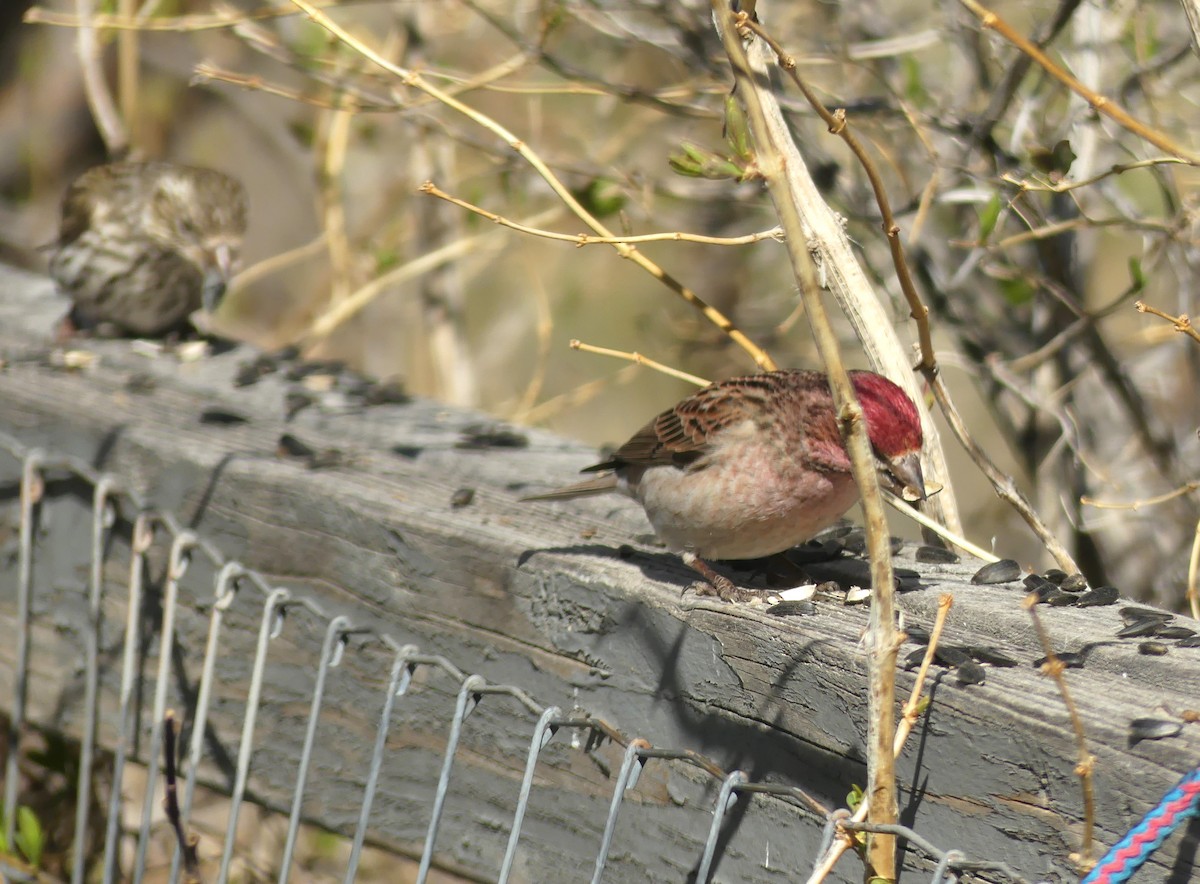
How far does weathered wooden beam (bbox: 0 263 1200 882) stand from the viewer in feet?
6.15

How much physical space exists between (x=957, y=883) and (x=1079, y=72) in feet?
11.2

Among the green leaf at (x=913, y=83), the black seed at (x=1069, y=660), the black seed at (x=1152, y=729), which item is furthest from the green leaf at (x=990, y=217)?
the black seed at (x=1152, y=729)

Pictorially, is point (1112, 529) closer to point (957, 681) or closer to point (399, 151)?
point (957, 681)

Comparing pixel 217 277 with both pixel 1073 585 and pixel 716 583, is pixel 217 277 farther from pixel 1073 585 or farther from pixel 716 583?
pixel 1073 585

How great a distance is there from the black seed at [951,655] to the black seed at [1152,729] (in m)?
0.30

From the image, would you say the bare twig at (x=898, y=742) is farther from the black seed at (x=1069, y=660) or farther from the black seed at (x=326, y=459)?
the black seed at (x=326, y=459)

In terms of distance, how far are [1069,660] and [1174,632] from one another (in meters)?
0.23

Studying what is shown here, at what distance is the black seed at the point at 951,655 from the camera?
202 cm

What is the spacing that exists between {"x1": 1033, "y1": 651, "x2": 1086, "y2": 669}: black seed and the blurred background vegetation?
1.14 meters

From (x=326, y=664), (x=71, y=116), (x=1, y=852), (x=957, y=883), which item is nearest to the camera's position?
(x=957, y=883)

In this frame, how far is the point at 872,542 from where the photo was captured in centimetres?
181

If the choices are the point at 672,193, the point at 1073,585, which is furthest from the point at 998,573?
the point at 672,193

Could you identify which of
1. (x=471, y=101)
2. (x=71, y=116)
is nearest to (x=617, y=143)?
(x=471, y=101)

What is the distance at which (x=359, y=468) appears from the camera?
3.16 m
